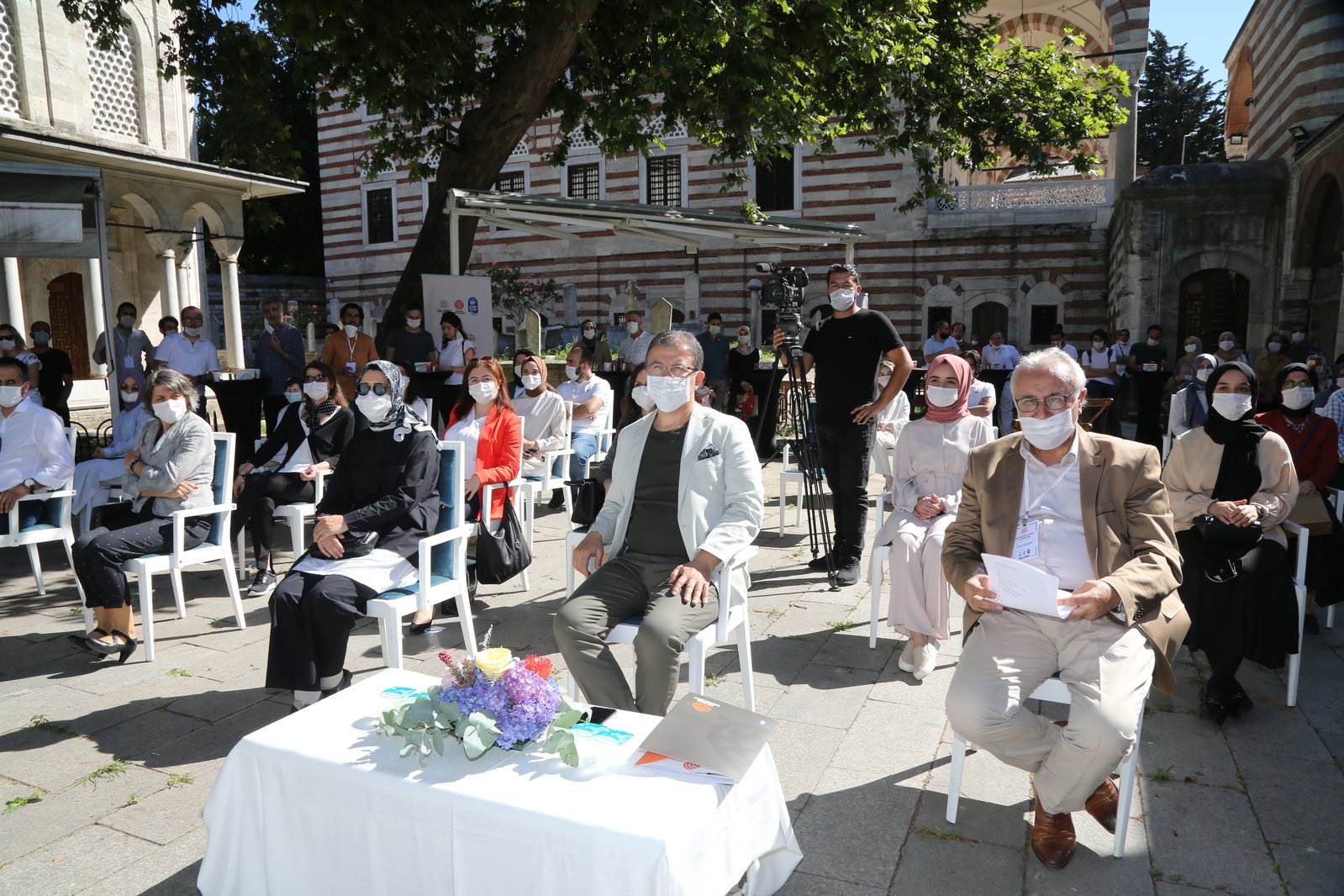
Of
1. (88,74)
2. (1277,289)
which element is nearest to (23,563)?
(88,74)

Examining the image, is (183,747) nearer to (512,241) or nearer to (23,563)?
(23,563)

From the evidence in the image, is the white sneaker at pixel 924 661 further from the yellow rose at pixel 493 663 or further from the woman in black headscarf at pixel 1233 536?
the yellow rose at pixel 493 663

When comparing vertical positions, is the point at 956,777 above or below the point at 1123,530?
below

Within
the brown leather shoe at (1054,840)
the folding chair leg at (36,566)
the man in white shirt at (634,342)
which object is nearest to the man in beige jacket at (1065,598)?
the brown leather shoe at (1054,840)

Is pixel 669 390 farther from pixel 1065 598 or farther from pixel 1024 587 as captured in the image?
pixel 1065 598

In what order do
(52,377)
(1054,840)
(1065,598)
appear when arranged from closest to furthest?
(1054,840) → (1065,598) → (52,377)

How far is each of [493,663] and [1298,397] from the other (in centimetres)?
489

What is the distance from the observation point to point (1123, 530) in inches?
125

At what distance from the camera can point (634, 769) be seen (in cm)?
231

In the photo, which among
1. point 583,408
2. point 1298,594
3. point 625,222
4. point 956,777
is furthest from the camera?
point 625,222

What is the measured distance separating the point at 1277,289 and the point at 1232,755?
1524cm

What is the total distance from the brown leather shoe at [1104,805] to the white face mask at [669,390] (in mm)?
2141

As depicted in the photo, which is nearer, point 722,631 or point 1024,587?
point 1024,587

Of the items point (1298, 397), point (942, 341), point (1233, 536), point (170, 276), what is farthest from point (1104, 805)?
point (170, 276)
